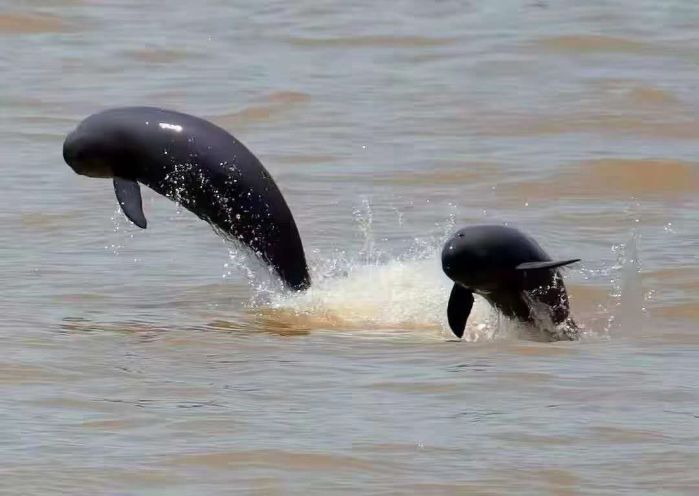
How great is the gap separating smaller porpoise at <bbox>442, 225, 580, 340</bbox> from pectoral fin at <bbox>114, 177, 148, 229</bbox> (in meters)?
1.90

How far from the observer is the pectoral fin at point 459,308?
9172 millimetres

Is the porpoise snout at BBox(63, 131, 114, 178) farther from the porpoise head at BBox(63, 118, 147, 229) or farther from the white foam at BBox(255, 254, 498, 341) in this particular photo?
the white foam at BBox(255, 254, 498, 341)

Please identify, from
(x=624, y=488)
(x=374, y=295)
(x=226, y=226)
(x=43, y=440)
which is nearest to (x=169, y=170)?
(x=226, y=226)

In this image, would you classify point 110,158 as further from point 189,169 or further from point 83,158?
point 189,169

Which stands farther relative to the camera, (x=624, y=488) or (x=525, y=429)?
(x=525, y=429)

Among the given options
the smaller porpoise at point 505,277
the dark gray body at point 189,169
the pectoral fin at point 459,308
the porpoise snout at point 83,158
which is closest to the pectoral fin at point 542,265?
the smaller porpoise at point 505,277

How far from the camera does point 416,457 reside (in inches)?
287

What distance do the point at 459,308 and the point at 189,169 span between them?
193 cm

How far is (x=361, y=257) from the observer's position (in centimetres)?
1188

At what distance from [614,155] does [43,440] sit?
833 cm

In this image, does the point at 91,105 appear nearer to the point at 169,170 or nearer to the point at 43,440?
the point at 169,170

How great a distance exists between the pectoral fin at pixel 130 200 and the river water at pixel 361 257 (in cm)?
51

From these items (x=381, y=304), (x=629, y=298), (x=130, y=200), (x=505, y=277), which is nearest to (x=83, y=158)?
(x=130, y=200)

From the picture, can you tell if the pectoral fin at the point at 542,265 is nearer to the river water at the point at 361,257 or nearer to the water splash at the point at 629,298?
the river water at the point at 361,257
